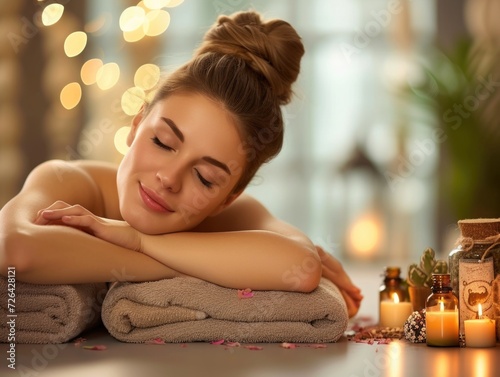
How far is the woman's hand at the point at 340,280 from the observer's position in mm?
1726

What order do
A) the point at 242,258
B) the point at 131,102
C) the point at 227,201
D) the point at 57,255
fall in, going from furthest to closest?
the point at 131,102, the point at 227,201, the point at 242,258, the point at 57,255

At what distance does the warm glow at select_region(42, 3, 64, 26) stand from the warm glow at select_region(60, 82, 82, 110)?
1.43 ft

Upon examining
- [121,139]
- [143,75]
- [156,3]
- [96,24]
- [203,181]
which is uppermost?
[156,3]

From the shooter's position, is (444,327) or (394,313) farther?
(394,313)

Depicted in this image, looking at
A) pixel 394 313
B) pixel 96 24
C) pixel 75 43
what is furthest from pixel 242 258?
pixel 75 43

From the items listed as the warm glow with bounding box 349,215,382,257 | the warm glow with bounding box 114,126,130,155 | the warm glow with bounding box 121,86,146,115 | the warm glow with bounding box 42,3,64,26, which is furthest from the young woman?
the warm glow with bounding box 349,215,382,257

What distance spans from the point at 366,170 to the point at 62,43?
226 centimetres

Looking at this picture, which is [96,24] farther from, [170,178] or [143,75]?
[170,178]

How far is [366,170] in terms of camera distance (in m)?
5.34

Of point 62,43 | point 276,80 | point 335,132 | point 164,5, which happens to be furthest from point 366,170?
point 276,80

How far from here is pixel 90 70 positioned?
5211 mm

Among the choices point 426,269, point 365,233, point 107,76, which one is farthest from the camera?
point 365,233

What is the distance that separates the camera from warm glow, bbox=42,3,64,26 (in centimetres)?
477

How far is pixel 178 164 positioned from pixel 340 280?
0.52 metres
